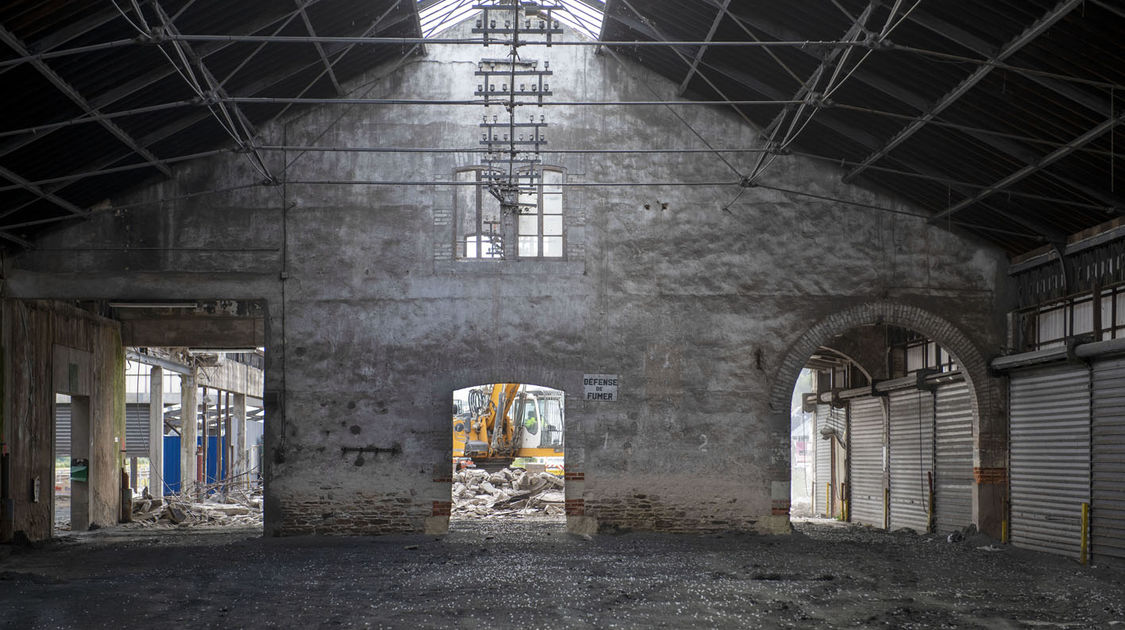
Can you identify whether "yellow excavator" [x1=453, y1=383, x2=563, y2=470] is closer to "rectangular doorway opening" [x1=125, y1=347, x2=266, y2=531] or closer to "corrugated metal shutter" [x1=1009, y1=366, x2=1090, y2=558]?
"rectangular doorway opening" [x1=125, y1=347, x2=266, y2=531]

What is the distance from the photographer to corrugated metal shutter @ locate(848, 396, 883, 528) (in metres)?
20.8

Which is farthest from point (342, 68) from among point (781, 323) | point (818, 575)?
point (818, 575)

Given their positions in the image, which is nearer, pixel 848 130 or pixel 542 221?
pixel 848 130

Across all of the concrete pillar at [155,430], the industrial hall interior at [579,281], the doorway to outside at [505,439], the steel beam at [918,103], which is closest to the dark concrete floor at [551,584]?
the industrial hall interior at [579,281]

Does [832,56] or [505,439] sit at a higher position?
[832,56]

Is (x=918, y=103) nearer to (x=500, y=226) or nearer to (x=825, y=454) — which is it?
(x=500, y=226)

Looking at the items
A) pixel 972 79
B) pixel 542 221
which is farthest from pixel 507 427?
pixel 972 79

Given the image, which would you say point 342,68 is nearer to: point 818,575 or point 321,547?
point 321,547

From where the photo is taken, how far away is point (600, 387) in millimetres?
16391

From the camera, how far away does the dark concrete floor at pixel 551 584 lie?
9320 millimetres

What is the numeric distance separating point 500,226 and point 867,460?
30.8 ft

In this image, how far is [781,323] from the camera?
16.5 meters

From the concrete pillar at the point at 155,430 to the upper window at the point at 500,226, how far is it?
11.9 m

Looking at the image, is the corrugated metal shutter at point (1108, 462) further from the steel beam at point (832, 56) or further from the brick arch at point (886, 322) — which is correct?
the steel beam at point (832, 56)
